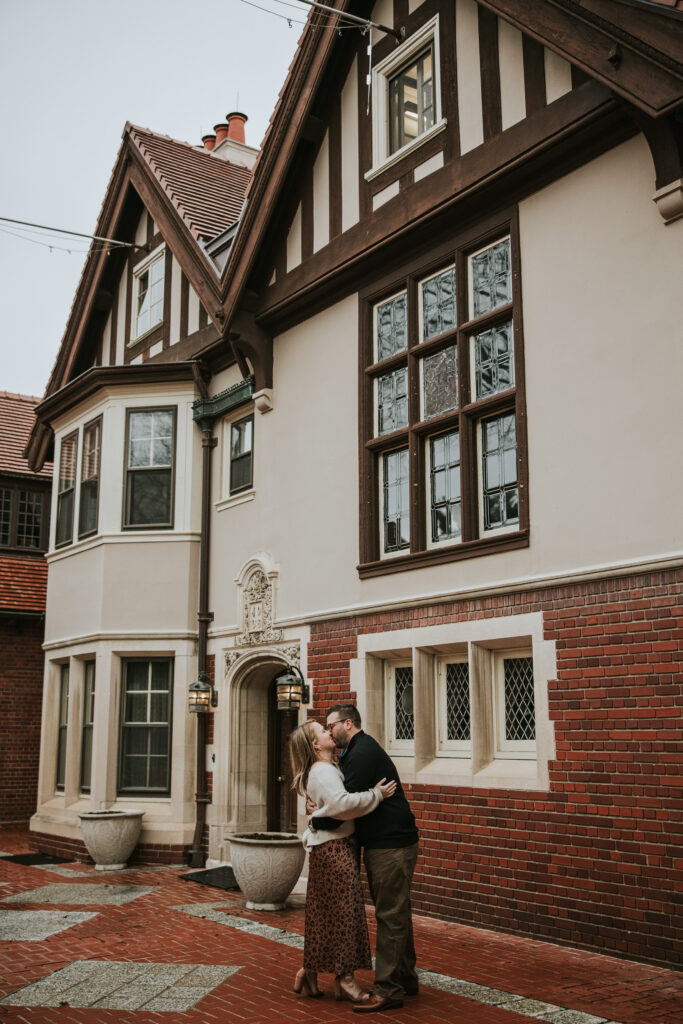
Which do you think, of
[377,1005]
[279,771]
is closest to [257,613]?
[279,771]

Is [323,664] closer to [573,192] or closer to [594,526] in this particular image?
[594,526]

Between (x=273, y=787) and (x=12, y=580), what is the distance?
31.0ft

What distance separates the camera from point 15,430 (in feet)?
76.6

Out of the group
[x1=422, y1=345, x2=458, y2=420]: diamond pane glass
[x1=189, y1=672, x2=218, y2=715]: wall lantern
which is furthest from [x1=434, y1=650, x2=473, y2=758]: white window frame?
[x1=189, y1=672, x2=218, y2=715]: wall lantern

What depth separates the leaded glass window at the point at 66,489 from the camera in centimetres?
1652

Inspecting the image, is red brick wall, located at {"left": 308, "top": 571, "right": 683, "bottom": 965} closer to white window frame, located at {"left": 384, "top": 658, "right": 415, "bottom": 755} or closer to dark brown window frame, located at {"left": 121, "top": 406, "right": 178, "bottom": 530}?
white window frame, located at {"left": 384, "top": 658, "right": 415, "bottom": 755}

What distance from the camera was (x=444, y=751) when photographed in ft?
33.6

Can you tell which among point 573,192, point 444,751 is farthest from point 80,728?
point 573,192

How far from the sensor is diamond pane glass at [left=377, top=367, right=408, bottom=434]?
11.2 metres

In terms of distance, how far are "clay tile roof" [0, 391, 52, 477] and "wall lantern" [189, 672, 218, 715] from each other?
1003cm

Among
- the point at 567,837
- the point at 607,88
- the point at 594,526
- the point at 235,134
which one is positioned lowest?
the point at 567,837

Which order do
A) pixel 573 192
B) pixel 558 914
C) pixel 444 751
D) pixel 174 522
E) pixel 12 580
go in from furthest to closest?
pixel 12 580
pixel 174 522
pixel 444 751
pixel 573 192
pixel 558 914

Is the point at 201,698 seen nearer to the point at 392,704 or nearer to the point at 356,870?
the point at 392,704

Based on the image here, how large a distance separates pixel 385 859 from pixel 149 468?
31.1 ft
